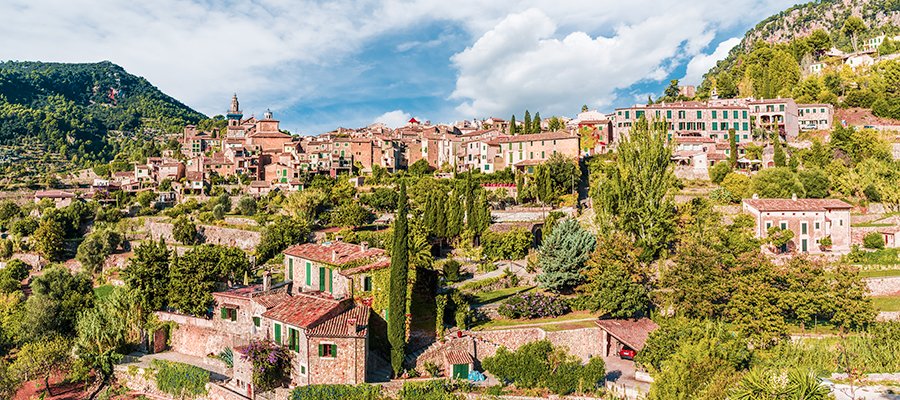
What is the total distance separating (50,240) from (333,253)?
4254 centimetres

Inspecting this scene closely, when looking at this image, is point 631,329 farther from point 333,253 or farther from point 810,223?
point 810,223

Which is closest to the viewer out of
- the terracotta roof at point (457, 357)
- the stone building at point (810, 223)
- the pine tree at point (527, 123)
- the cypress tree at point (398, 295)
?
the cypress tree at point (398, 295)

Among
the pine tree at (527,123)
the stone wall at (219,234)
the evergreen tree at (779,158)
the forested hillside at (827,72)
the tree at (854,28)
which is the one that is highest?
the tree at (854,28)

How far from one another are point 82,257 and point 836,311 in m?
56.3

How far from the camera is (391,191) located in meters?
55.2

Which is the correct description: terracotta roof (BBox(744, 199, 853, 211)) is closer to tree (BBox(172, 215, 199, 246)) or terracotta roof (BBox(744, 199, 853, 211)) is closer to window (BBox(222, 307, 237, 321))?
window (BBox(222, 307, 237, 321))

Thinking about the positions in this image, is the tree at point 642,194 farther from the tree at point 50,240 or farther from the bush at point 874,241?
the tree at point 50,240

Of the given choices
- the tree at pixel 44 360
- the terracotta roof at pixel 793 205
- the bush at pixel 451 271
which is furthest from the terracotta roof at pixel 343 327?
the terracotta roof at pixel 793 205

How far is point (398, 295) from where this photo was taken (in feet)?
74.7

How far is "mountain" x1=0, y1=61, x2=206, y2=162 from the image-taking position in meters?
120

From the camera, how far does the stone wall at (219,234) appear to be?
51.2 metres

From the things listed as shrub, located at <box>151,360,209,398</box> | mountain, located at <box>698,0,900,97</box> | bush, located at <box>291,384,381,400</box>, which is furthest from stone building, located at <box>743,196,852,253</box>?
mountain, located at <box>698,0,900,97</box>

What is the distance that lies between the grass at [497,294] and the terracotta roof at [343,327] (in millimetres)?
9135

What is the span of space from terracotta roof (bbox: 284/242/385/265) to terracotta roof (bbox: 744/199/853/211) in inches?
982
